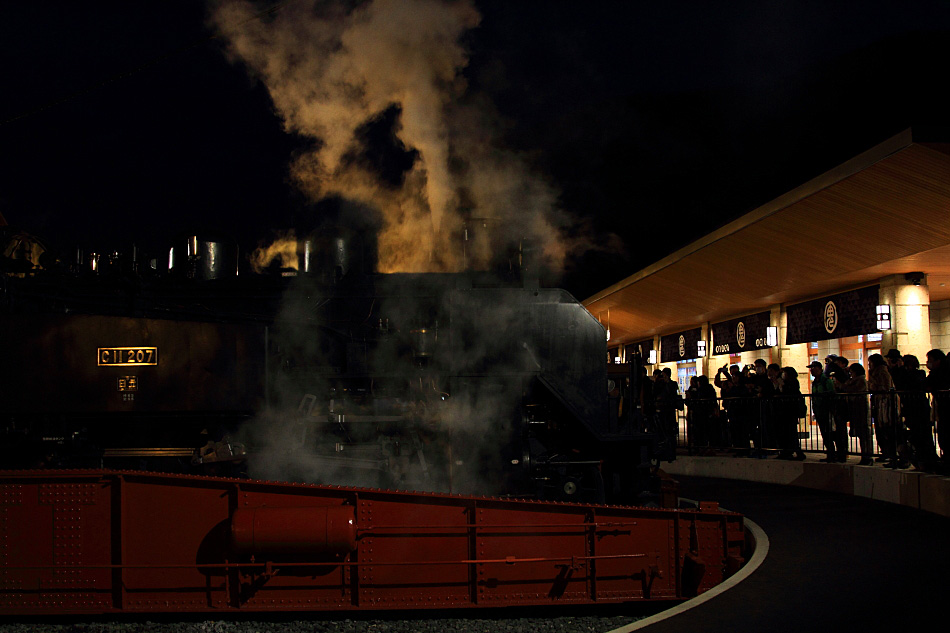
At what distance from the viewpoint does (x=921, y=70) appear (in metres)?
21.3

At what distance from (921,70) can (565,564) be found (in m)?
22.1

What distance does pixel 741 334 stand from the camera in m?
19.7

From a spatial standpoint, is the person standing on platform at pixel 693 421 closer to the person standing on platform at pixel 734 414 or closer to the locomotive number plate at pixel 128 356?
the person standing on platform at pixel 734 414

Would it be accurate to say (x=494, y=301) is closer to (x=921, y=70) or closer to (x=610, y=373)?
(x=610, y=373)

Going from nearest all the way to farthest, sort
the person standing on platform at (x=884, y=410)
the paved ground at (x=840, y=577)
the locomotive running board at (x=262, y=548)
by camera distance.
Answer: the paved ground at (x=840, y=577)
the locomotive running board at (x=262, y=548)
the person standing on platform at (x=884, y=410)

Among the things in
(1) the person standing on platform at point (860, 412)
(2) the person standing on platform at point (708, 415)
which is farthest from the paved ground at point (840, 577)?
(2) the person standing on platform at point (708, 415)

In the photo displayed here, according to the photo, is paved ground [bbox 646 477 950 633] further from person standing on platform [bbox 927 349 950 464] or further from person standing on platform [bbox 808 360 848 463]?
person standing on platform [bbox 808 360 848 463]

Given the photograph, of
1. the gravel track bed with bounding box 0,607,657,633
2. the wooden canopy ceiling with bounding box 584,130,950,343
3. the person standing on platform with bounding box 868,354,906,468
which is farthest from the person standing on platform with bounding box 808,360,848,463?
the gravel track bed with bounding box 0,607,657,633

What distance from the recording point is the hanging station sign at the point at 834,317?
14.1 meters

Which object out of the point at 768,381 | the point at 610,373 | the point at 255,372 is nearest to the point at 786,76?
the point at 768,381

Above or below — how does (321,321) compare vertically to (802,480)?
above

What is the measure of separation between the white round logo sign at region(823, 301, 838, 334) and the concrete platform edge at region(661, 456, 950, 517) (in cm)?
465

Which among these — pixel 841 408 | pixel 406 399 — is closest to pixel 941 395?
pixel 841 408

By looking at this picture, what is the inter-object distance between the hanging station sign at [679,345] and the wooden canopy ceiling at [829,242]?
3.25 meters
